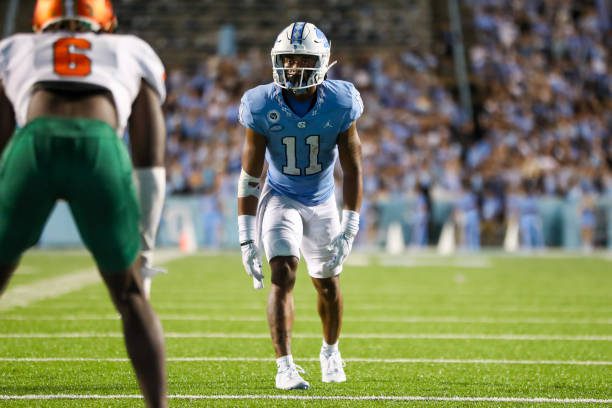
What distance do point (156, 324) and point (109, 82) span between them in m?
0.69

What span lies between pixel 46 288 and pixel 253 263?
211 inches

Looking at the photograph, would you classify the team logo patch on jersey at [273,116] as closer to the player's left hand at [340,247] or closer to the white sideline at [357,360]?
the player's left hand at [340,247]

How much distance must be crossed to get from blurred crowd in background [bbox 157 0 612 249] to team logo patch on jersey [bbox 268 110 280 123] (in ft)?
42.4

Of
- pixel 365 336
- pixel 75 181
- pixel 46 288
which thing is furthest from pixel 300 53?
pixel 46 288

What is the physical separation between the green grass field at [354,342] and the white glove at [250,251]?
1.54ft

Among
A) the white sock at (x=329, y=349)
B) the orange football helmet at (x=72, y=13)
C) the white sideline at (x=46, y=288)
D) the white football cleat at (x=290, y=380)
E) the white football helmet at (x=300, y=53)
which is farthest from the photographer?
the white sideline at (x=46, y=288)

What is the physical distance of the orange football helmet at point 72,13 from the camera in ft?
10.0

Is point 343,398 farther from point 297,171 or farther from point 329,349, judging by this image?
point 297,171

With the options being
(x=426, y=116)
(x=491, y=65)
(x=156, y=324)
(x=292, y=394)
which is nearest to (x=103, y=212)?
(x=156, y=324)

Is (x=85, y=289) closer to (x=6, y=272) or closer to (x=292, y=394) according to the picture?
(x=292, y=394)

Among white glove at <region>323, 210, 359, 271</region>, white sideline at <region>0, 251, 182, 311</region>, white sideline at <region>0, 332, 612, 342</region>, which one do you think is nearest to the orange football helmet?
white glove at <region>323, 210, 359, 271</region>

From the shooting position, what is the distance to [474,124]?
2047 cm

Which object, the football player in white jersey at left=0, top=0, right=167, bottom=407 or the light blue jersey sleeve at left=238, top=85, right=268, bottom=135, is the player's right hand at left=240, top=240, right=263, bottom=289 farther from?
the football player in white jersey at left=0, top=0, right=167, bottom=407

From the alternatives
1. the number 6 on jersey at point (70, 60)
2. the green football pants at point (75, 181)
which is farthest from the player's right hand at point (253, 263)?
the number 6 on jersey at point (70, 60)
